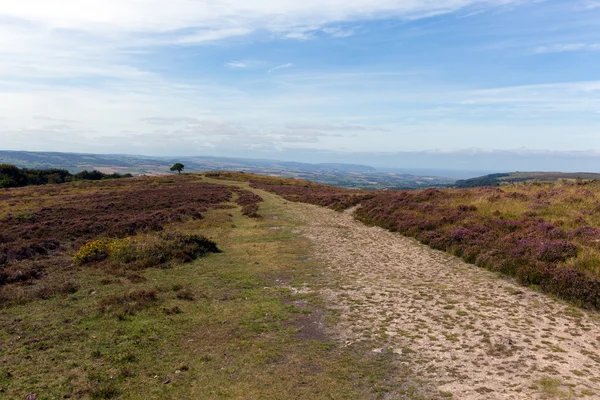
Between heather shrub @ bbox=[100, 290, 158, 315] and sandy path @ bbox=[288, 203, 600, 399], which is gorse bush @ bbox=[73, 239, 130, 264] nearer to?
heather shrub @ bbox=[100, 290, 158, 315]

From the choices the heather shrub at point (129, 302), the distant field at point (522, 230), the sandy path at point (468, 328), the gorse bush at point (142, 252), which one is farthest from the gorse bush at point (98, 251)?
the distant field at point (522, 230)

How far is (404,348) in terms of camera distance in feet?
30.9

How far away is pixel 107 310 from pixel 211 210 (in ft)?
102

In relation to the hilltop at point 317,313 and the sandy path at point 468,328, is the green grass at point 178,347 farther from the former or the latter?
the sandy path at point 468,328

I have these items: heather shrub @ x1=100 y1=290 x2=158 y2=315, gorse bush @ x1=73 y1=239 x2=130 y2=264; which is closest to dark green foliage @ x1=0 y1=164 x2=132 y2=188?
gorse bush @ x1=73 y1=239 x2=130 y2=264

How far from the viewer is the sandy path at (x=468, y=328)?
7.68m

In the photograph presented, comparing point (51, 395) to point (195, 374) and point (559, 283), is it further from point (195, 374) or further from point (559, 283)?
point (559, 283)

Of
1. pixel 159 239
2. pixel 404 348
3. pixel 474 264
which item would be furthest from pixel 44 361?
pixel 474 264

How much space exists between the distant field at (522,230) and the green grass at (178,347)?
9013 millimetres

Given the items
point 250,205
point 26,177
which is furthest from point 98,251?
point 26,177

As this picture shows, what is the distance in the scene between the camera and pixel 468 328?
34.2 feet

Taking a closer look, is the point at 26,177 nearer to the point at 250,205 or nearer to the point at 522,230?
the point at 250,205

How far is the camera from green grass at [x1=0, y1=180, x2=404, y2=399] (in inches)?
302

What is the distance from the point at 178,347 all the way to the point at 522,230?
63.2 ft
